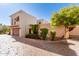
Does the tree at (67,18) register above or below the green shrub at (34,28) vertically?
above

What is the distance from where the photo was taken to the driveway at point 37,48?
8070mm

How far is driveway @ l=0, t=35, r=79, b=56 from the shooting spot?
8070 mm

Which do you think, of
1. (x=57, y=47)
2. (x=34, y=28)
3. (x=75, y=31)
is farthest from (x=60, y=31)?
(x=34, y=28)

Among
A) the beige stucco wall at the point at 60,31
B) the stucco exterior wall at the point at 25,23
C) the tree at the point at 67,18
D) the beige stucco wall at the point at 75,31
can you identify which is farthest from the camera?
the stucco exterior wall at the point at 25,23

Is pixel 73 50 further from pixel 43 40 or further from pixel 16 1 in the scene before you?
pixel 16 1

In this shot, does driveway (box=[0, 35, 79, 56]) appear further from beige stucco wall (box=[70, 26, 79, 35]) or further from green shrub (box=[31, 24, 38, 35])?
green shrub (box=[31, 24, 38, 35])

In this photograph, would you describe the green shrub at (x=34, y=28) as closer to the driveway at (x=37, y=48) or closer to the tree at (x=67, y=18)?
the tree at (x=67, y=18)

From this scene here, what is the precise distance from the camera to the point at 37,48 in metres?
8.87

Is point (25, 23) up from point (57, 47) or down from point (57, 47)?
up

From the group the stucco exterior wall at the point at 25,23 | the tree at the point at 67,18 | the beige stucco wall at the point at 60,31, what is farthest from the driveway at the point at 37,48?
the stucco exterior wall at the point at 25,23

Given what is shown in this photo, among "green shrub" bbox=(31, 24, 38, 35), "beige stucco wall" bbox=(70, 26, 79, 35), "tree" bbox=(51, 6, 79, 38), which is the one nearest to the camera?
"beige stucco wall" bbox=(70, 26, 79, 35)

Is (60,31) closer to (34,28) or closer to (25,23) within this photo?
(34,28)

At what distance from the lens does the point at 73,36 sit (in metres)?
9.61

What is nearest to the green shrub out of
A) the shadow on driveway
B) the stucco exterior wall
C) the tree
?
the stucco exterior wall
